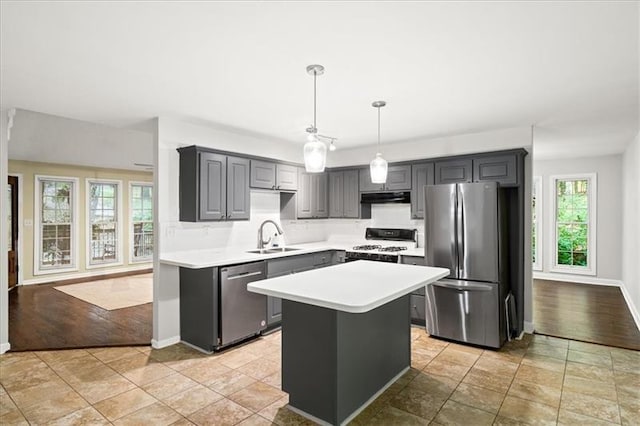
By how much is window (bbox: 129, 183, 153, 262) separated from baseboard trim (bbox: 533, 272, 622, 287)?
854cm

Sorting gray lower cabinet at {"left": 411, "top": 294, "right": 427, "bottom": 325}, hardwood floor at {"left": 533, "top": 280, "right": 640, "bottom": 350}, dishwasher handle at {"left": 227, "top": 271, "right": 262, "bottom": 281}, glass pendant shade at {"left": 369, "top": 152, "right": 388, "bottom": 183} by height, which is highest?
glass pendant shade at {"left": 369, "top": 152, "right": 388, "bottom": 183}

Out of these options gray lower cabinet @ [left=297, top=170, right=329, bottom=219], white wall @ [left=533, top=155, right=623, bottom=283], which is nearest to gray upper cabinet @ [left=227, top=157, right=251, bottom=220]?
gray lower cabinet @ [left=297, top=170, right=329, bottom=219]

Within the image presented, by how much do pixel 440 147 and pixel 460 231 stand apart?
1464 millimetres

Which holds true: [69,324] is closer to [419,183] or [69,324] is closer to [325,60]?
[325,60]

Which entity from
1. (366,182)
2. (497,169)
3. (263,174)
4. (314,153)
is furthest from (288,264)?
(497,169)

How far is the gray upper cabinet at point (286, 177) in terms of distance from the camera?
16.4 feet

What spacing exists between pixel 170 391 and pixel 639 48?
401cm

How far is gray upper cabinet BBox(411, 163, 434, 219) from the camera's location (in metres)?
4.86

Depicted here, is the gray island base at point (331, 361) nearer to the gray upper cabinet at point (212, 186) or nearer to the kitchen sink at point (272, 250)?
the gray upper cabinet at point (212, 186)

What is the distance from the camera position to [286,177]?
513 centimetres

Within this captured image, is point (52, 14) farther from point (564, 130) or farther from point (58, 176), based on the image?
point (58, 176)

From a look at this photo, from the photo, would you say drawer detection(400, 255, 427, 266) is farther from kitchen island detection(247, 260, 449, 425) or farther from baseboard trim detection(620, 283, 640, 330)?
baseboard trim detection(620, 283, 640, 330)

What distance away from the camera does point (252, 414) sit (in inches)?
101

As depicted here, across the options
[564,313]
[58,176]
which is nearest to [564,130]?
[564,313]
